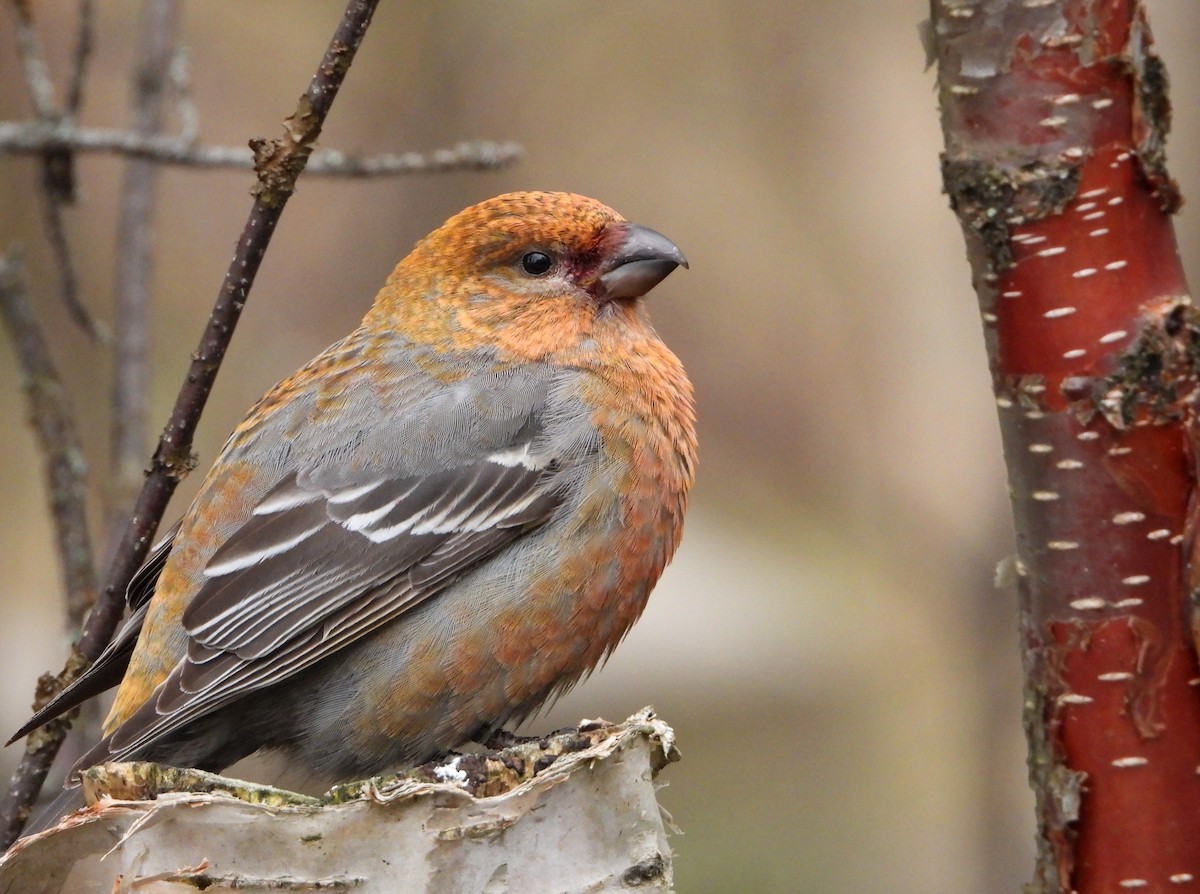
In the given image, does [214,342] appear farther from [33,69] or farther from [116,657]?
[33,69]

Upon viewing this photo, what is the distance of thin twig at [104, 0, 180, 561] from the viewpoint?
13.8ft

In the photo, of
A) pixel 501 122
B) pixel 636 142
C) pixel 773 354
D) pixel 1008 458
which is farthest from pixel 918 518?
pixel 1008 458

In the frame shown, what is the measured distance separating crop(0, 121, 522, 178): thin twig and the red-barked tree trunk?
145 cm

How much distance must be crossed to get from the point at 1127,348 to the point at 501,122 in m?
6.56

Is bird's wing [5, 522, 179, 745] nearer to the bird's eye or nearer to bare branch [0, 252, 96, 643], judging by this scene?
bare branch [0, 252, 96, 643]

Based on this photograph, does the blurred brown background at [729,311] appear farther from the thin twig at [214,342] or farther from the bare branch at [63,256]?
the thin twig at [214,342]

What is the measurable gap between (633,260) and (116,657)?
1.80m

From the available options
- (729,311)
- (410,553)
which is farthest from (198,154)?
(729,311)

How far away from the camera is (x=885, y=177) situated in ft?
25.9

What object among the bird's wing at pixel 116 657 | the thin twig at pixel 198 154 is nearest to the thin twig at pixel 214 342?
the bird's wing at pixel 116 657

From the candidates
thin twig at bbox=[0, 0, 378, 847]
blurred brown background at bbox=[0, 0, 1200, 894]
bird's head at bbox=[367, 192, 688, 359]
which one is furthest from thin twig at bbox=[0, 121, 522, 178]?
blurred brown background at bbox=[0, 0, 1200, 894]

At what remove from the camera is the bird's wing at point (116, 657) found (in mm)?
3168

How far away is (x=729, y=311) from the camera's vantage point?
864 cm

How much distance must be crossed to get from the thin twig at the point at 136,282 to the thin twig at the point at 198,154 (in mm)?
365
